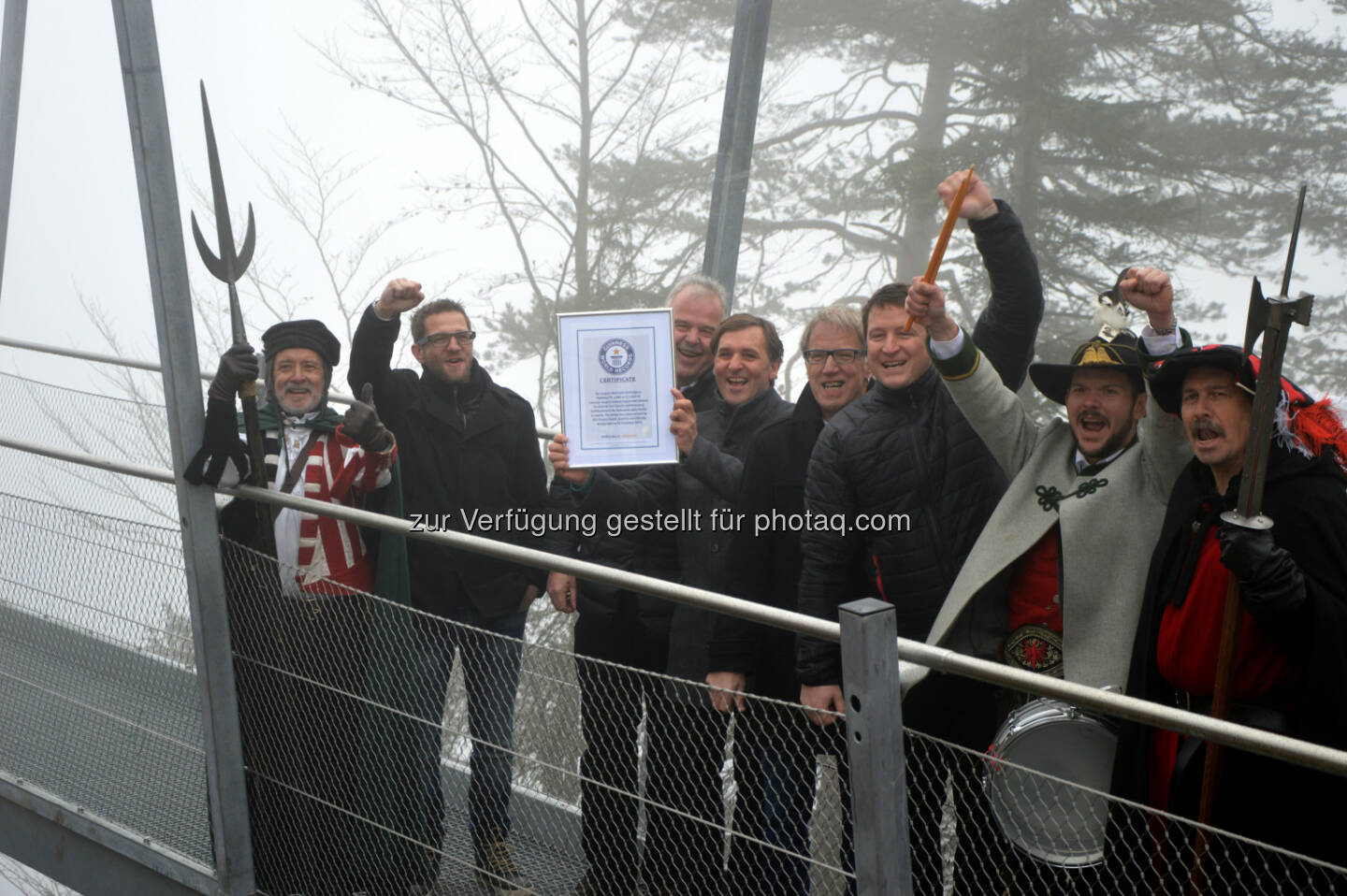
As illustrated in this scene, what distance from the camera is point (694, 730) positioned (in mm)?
3023

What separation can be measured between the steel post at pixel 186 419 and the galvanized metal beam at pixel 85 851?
0.24 metres

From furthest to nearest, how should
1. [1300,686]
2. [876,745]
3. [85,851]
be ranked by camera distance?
1. [85,851]
2. [1300,686]
3. [876,745]

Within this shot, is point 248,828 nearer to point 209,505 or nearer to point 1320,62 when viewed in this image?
point 209,505

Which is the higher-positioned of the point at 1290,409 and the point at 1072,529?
the point at 1290,409

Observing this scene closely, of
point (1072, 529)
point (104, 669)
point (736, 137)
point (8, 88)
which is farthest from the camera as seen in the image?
point (8, 88)

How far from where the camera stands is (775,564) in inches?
131

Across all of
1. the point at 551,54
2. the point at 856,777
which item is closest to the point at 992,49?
the point at 551,54

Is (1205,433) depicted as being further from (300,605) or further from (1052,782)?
(300,605)

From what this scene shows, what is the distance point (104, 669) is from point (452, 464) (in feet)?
3.83

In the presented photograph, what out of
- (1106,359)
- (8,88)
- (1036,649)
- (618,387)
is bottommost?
(1036,649)

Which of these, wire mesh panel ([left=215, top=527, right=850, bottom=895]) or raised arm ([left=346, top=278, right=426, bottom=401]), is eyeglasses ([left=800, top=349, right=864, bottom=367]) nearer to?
wire mesh panel ([left=215, top=527, right=850, bottom=895])

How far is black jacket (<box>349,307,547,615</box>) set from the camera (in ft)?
12.4

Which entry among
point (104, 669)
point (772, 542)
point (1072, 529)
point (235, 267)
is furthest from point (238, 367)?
point (1072, 529)

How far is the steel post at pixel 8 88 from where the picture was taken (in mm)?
7676
